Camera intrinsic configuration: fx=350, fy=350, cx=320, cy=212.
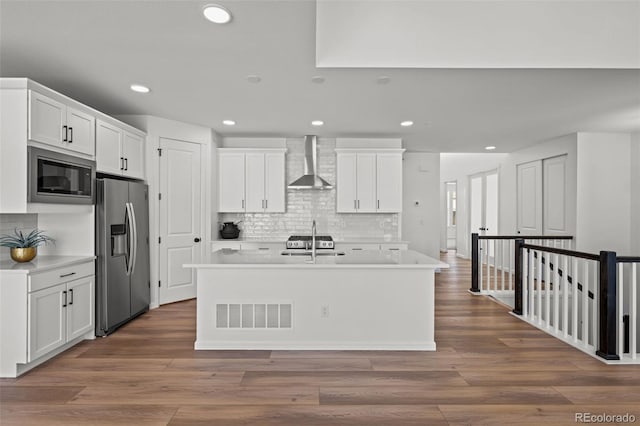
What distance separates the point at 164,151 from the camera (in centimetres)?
473

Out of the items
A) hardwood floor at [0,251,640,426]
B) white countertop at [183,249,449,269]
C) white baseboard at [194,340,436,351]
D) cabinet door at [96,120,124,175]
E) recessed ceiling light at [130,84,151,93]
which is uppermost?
recessed ceiling light at [130,84,151,93]

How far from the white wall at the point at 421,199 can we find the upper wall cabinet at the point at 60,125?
18.3ft

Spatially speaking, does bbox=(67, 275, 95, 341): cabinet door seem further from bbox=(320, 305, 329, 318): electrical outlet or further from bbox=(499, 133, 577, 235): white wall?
bbox=(499, 133, 577, 235): white wall

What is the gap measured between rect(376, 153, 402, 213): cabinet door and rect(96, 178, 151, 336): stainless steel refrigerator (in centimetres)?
346

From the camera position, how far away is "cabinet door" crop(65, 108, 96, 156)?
3170mm

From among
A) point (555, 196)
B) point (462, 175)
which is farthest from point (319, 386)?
point (462, 175)

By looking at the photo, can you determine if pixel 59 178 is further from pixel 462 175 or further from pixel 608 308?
pixel 462 175

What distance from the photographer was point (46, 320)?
2824mm

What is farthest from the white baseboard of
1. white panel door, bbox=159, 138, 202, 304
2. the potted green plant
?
white panel door, bbox=159, 138, 202, 304

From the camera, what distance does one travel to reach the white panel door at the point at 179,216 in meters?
4.71

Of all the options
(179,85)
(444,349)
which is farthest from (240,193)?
(444,349)

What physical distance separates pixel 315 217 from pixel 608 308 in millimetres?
4045

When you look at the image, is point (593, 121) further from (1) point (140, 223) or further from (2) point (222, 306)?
(1) point (140, 223)

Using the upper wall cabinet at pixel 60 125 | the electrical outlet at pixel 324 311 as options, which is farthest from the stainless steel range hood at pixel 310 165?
the upper wall cabinet at pixel 60 125
